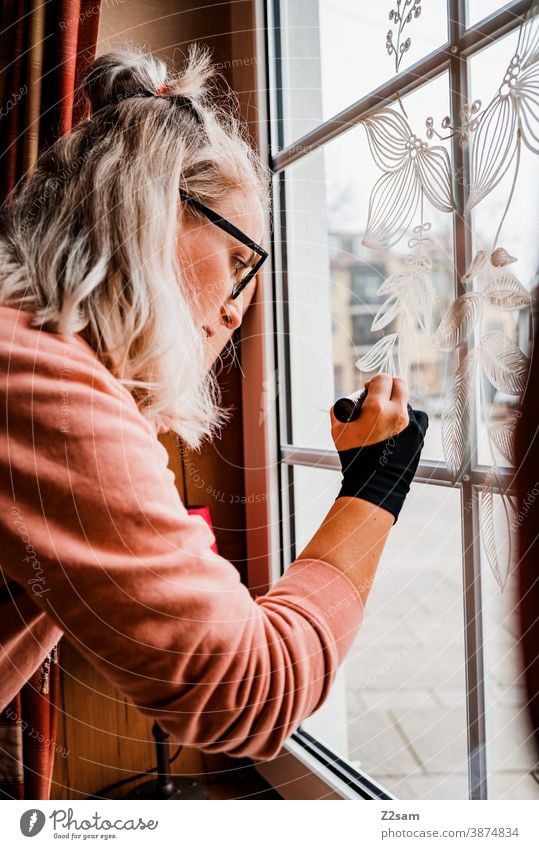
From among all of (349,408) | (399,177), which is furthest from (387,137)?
(349,408)

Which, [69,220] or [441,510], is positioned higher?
[69,220]

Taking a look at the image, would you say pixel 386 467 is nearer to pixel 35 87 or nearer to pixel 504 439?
pixel 504 439

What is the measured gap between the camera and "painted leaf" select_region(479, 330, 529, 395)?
1.50 ft

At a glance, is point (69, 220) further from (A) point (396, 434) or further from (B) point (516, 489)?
(B) point (516, 489)

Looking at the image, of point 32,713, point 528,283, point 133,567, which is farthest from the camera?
point 32,713

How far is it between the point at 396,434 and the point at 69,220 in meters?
0.30

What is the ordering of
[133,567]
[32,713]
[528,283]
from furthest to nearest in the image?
[32,713] < [528,283] < [133,567]

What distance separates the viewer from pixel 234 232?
0.48m

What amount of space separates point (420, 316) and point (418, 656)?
0.32m

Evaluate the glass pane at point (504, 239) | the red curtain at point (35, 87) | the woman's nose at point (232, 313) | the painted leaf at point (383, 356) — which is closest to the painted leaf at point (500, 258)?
the glass pane at point (504, 239)

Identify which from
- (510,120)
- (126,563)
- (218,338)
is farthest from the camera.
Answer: (218,338)

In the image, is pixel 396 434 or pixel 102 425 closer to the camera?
pixel 102 425

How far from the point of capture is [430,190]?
0.49 metres
